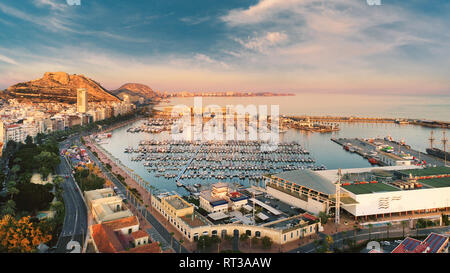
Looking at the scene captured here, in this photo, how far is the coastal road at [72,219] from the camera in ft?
18.1

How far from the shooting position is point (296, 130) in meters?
26.1

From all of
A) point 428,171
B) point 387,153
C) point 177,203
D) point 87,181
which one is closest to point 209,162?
point 87,181

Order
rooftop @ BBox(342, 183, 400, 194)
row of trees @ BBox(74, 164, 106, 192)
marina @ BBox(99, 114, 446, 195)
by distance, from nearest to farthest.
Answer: rooftop @ BBox(342, 183, 400, 194)
row of trees @ BBox(74, 164, 106, 192)
marina @ BBox(99, 114, 446, 195)

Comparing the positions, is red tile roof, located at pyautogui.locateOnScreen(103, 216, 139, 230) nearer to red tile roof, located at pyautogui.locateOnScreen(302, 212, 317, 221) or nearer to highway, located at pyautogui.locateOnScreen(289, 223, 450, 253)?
highway, located at pyautogui.locateOnScreen(289, 223, 450, 253)

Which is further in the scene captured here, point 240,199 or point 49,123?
point 49,123

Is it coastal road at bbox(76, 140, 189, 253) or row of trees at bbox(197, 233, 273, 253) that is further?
coastal road at bbox(76, 140, 189, 253)

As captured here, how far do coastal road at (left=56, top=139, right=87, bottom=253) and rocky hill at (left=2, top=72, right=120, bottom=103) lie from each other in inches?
1331

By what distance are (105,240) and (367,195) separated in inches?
228

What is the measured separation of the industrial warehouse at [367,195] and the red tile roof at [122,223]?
4010 mm

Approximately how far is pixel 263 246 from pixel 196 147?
1179 centimetres

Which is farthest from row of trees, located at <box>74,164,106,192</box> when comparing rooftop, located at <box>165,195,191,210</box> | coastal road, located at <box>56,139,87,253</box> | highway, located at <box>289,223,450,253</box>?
highway, located at <box>289,223,450,253</box>

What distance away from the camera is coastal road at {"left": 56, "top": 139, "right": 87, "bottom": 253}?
18.1 ft
